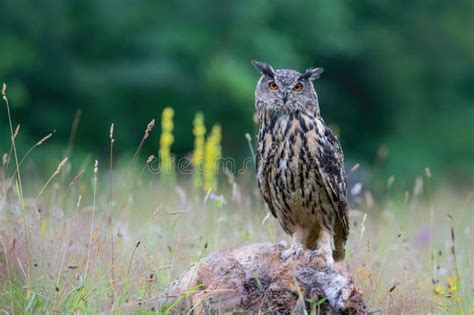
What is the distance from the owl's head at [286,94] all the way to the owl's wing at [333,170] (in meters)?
0.17

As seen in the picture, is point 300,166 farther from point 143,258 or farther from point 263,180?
point 143,258

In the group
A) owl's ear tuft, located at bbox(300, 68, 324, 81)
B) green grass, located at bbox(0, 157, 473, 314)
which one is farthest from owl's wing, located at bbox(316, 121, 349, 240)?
owl's ear tuft, located at bbox(300, 68, 324, 81)

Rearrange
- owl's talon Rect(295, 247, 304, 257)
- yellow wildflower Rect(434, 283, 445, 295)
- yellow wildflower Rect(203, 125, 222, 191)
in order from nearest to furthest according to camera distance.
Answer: owl's talon Rect(295, 247, 304, 257) → yellow wildflower Rect(434, 283, 445, 295) → yellow wildflower Rect(203, 125, 222, 191)

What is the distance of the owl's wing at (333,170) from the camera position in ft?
15.8

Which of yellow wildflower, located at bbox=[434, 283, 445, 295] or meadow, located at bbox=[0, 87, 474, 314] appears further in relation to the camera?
yellow wildflower, located at bbox=[434, 283, 445, 295]

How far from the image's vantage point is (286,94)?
504 cm

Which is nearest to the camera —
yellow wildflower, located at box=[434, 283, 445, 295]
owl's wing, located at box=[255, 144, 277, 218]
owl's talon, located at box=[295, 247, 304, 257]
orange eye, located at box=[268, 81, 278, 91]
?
owl's talon, located at box=[295, 247, 304, 257]

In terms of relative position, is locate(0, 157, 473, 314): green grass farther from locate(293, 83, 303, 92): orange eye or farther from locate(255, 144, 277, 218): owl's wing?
locate(293, 83, 303, 92): orange eye

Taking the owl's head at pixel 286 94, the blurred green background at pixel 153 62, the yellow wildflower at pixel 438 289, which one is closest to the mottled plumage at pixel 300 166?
the owl's head at pixel 286 94

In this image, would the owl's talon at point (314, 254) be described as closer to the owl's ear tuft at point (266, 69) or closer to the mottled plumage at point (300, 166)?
the mottled plumage at point (300, 166)

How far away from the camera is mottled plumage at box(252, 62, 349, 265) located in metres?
4.82

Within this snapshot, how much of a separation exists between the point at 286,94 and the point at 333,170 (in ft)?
1.77

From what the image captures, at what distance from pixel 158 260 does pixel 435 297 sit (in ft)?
4.94

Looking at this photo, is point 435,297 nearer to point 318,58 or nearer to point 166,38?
point 166,38
